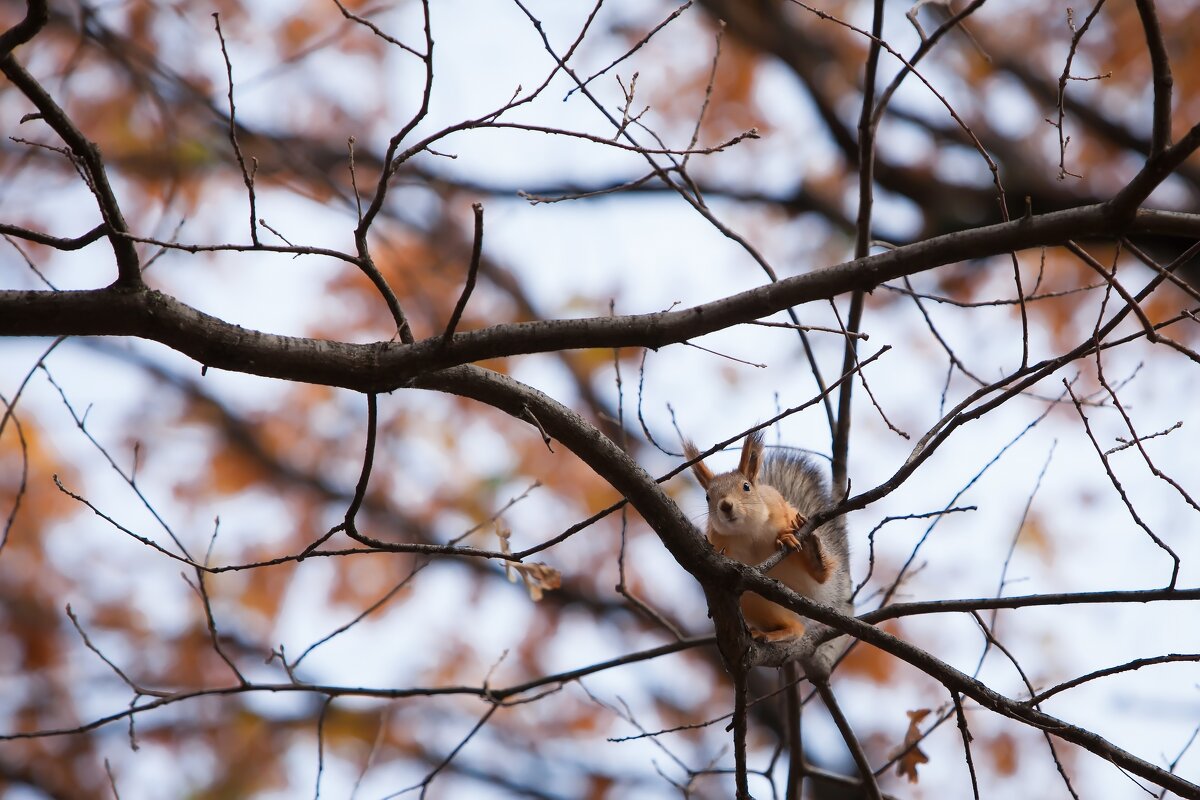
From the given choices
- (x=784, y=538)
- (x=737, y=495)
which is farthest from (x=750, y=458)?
(x=784, y=538)

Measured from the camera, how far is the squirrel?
127 inches

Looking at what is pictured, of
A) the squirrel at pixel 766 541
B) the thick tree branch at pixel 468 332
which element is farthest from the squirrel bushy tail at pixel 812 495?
the thick tree branch at pixel 468 332

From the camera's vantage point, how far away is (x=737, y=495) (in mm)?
3283

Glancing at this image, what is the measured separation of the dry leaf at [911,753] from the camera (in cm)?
326

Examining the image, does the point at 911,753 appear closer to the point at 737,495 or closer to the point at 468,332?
the point at 737,495

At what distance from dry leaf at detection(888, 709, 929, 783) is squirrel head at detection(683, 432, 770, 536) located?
79cm

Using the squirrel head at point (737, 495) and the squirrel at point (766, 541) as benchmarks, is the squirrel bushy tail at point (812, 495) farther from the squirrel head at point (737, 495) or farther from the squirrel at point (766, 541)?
the squirrel head at point (737, 495)

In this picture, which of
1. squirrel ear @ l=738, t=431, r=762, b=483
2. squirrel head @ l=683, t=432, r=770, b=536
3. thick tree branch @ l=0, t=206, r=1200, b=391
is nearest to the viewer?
thick tree branch @ l=0, t=206, r=1200, b=391

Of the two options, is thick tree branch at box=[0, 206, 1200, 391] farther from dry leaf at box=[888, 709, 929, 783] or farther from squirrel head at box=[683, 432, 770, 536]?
dry leaf at box=[888, 709, 929, 783]

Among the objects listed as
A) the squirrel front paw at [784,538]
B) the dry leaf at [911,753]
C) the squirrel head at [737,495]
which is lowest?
the dry leaf at [911,753]

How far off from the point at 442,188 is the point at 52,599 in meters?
4.95

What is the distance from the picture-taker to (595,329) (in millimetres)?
2164

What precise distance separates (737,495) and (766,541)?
0.17 metres

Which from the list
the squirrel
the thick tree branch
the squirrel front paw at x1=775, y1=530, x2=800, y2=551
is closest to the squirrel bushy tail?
the squirrel
